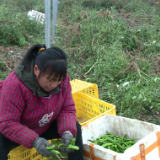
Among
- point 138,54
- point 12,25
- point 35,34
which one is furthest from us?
point 35,34

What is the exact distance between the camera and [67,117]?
1842 mm

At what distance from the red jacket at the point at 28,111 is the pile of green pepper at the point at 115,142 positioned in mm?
465

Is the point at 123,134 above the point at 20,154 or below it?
below

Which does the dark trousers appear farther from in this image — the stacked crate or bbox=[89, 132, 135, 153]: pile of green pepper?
the stacked crate

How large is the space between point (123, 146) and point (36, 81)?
1.01m

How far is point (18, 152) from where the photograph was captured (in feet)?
5.90

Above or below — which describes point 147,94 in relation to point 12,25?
below

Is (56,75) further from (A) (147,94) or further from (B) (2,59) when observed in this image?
(B) (2,59)

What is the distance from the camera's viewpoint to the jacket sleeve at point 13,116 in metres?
1.56

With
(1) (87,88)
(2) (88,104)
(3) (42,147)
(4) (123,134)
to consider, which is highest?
(3) (42,147)

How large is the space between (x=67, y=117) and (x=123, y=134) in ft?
2.54

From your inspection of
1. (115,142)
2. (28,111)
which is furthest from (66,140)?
(115,142)

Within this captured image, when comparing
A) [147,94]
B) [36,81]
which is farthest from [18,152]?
[147,94]

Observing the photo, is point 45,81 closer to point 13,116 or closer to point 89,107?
point 13,116
